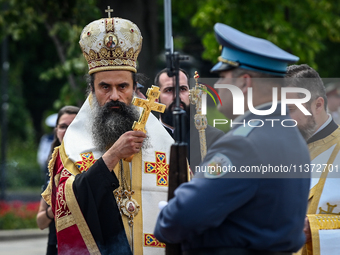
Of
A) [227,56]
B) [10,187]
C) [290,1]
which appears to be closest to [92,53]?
[227,56]

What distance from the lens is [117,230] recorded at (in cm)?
393

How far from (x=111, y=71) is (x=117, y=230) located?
3.76 feet

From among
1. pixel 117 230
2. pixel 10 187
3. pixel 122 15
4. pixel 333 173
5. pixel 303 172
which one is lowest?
pixel 10 187

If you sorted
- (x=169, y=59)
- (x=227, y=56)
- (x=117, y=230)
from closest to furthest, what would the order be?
(x=227, y=56) → (x=169, y=59) → (x=117, y=230)

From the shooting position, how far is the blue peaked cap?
9.48ft

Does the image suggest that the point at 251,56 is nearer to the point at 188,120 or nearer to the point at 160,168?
the point at 160,168

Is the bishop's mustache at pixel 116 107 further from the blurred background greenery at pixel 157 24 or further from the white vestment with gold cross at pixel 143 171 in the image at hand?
the blurred background greenery at pixel 157 24

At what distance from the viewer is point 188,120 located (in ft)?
15.7

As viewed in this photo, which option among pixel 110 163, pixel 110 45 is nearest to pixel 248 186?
pixel 110 163

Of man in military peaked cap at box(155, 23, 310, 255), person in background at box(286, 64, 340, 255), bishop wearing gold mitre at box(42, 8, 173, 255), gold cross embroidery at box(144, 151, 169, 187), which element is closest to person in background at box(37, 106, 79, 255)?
bishop wearing gold mitre at box(42, 8, 173, 255)

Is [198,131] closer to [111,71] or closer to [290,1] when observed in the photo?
[111,71]

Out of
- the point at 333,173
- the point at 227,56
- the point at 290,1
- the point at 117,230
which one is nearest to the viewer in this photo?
the point at 227,56

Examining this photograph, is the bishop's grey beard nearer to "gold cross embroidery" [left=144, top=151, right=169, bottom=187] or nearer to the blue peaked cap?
"gold cross embroidery" [left=144, top=151, right=169, bottom=187]

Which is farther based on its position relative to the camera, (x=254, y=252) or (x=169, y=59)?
(x=169, y=59)
